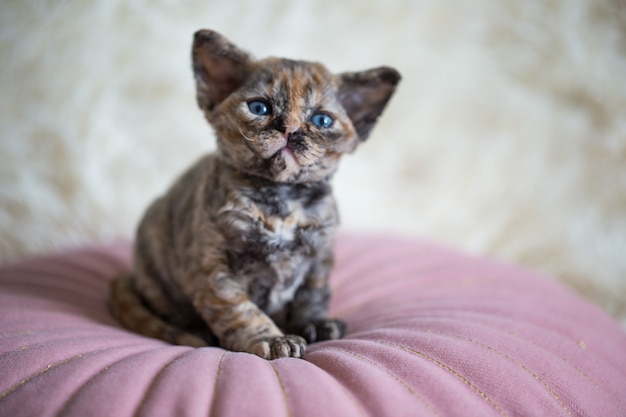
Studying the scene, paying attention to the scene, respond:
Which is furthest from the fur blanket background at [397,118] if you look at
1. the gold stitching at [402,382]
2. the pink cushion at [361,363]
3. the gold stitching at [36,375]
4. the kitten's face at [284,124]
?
the gold stitching at [402,382]

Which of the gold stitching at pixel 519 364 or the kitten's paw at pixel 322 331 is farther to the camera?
the kitten's paw at pixel 322 331

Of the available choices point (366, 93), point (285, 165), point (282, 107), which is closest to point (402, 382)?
point (285, 165)

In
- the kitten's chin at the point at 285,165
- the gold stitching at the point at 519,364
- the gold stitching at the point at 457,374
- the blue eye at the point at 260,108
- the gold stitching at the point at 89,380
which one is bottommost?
the gold stitching at the point at 89,380

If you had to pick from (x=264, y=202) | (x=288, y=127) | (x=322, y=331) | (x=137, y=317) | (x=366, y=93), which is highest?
(x=366, y=93)

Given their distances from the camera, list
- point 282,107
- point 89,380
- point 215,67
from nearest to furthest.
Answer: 1. point 89,380
2. point 282,107
3. point 215,67

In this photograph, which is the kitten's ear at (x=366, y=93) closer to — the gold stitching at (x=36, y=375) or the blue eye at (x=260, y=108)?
the blue eye at (x=260, y=108)

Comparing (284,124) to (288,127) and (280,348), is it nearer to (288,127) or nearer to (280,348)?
(288,127)

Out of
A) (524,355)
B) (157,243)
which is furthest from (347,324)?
(157,243)
